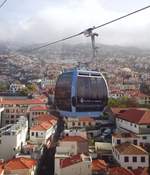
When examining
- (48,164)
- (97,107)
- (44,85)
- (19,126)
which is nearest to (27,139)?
(19,126)

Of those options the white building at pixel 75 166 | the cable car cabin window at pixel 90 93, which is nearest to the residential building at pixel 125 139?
the white building at pixel 75 166

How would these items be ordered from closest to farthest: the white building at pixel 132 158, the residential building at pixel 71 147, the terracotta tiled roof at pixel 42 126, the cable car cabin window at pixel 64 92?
the cable car cabin window at pixel 64 92 → the white building at pixel 132 158 → the residential building at pixel 71 147 → the terracotta tiled roof at pixel 42 126

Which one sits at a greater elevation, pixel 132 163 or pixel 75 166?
pixel 75 166

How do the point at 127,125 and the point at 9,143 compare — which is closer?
the point at 9,143

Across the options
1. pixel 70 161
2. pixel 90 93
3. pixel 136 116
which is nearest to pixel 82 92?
pixel 90 93

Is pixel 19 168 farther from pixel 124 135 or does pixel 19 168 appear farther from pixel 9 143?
pixel 124 135

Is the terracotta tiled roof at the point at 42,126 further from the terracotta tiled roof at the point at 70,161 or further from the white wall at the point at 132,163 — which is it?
the terracotta tiled roof at the point at 70,161

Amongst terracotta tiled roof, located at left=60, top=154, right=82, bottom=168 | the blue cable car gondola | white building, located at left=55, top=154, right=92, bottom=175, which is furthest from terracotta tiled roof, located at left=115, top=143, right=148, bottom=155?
the blue cable car gondola

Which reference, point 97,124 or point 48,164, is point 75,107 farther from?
point 97,124
